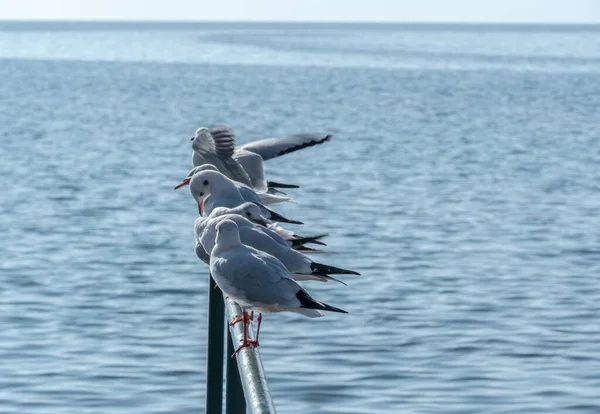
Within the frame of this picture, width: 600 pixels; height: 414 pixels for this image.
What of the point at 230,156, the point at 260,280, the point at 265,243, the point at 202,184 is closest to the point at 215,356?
the point at 260,280

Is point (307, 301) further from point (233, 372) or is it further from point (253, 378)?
point (253, 378)

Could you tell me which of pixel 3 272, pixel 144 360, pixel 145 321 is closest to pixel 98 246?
pixel 3 272

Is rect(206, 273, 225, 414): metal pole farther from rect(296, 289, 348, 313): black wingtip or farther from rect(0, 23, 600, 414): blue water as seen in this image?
rect(0, 23, 600, 414): blue water

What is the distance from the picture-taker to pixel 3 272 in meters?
15.8

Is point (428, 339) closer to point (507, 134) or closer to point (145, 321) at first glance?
point (145, 321)

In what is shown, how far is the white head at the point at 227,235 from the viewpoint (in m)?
5.94

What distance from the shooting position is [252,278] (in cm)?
575

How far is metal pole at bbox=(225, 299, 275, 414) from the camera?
401 cm

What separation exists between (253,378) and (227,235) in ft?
5.62

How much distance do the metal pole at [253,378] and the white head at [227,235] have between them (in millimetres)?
879

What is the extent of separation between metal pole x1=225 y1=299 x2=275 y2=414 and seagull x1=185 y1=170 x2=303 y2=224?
1989mm

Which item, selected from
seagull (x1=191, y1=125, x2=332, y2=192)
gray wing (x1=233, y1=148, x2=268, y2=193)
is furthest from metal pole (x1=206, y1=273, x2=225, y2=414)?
gray wing (x1=233, y1=148, x2=268, y2=193)

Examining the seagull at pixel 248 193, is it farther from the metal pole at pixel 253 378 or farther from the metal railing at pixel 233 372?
the metal pole at pixel 253 378

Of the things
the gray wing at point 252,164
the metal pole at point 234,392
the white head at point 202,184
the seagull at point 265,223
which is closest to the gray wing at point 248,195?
the white head at point 202,184
